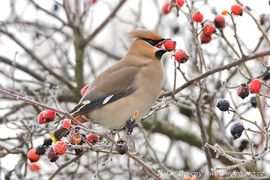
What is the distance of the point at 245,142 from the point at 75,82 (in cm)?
148

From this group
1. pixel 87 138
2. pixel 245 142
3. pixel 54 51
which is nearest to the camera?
pixel 87 138

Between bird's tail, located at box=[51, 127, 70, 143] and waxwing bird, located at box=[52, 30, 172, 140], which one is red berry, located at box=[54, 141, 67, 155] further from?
waxwing bird, located at box=[52, 30, 172, 140]

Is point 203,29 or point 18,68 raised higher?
point 18,68

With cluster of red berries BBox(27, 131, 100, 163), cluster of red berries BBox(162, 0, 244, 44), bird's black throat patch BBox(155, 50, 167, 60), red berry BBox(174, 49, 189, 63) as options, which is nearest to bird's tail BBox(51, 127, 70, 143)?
cluster of red berries BBox(27, 131, 100, 163)

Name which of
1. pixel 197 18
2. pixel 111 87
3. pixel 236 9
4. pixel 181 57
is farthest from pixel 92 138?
pixel 236 9

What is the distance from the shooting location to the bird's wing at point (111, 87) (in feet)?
11.2

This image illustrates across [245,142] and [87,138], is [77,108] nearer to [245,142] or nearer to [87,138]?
[87,138]

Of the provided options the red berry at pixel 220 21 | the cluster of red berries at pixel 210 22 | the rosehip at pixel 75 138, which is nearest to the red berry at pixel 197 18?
the cluster of red berries at pixel 210 22

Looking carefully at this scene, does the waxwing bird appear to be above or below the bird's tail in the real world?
above

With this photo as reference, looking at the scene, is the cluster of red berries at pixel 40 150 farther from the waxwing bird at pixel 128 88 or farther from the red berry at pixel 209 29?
the red berry at pixel 209 29

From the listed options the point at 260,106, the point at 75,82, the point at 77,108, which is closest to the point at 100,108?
the point at 77,108

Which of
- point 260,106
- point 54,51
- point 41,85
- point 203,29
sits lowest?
point 260,106

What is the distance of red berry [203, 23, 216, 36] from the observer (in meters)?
3.11

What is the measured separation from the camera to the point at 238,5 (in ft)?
9.91
